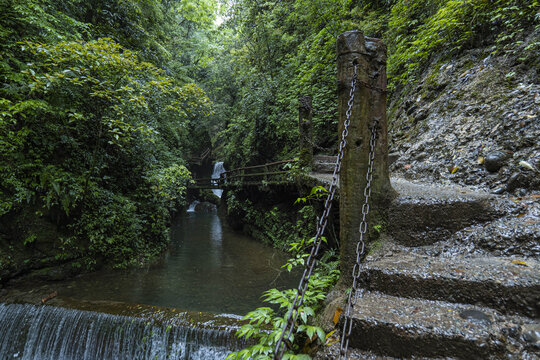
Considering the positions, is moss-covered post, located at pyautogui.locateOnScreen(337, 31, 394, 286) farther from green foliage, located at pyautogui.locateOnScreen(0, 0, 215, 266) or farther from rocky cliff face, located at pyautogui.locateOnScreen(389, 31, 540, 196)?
green foliage, located at pyautogui.locateOnScreen(0, 0, 215, 266)

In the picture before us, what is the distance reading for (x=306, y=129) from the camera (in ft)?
21.5

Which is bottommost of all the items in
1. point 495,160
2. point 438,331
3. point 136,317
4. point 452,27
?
point 136,317

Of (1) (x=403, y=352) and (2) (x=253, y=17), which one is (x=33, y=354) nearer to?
(1) (x=403, y=352)

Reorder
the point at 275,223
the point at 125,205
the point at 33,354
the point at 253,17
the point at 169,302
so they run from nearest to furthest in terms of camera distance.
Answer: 1. the point at 33,354
2. the point at 169,302
3. the point at 125,205
4. the point at 275,223
5. the point at 253,17

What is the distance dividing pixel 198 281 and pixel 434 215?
5608mm

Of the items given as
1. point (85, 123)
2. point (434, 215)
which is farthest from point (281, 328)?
point (85, 123)

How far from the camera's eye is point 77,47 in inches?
182

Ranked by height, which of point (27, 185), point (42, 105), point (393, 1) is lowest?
point (27, 185)

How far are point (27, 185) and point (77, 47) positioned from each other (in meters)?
3.22

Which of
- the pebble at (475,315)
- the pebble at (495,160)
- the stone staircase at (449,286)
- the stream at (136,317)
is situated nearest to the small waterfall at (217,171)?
the stream at (136,317)

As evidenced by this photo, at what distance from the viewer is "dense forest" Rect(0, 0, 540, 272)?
4.66 meters

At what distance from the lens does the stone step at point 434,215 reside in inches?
92.4

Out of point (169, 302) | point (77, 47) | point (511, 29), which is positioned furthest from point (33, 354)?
point (511, 29)

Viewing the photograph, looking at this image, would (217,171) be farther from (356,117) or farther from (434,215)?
(434,215)
